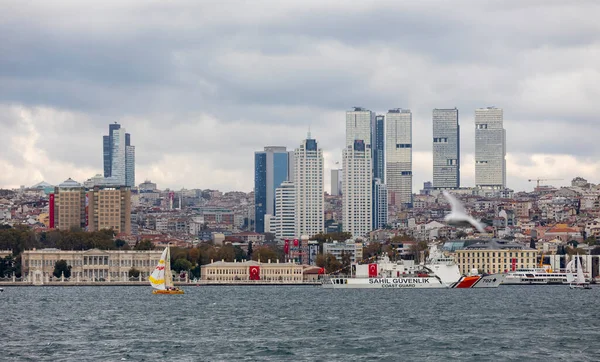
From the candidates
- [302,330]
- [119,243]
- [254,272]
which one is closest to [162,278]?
[302,330]

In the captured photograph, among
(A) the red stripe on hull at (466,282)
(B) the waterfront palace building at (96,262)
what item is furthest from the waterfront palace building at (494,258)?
(A) the red stripe on hull at (466,282)

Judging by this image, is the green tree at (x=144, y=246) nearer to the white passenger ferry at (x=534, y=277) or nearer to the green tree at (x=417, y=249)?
the green tree at (x=417, y=249)

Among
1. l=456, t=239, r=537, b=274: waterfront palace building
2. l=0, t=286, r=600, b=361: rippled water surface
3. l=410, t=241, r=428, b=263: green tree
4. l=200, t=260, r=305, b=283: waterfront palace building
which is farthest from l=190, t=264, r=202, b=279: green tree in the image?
l=0, t=286, r=600, b=361: rippled water surface

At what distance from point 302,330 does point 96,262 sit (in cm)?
10033

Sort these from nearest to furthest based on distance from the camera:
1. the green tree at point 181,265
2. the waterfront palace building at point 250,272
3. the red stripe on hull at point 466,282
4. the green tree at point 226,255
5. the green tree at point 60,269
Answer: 1. the red stripe on hull at point 466,282
2. the green tree at point 60,269
3. the green tree at point 181,265
4. the waterfront palace building at point 250,272
5. the green tree at point 226,255

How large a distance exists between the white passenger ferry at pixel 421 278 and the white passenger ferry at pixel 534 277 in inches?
838

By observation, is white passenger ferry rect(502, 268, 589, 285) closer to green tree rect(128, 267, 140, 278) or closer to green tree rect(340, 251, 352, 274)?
green tree rect(340, 251, 352, 274)

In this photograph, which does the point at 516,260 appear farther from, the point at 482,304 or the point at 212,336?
the point at 212,336

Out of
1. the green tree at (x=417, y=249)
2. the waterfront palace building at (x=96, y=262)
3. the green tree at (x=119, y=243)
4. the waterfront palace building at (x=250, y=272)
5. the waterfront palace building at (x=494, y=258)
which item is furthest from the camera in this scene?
the green tree at (x=417, y=249)

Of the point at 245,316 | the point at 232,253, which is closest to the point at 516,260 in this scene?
the point at 232,253

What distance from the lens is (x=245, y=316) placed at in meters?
72.6

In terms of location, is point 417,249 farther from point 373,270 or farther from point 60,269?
point 60,269

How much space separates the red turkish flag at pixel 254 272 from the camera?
528ft

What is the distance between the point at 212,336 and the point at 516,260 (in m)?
117
